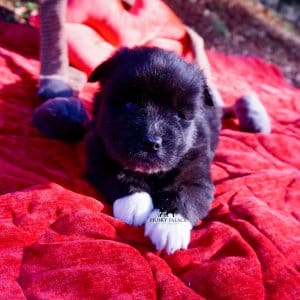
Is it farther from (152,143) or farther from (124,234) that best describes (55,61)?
(124,234)

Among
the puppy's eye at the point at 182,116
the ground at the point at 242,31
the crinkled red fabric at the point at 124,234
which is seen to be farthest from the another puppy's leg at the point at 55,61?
the ground at the point at 242,31

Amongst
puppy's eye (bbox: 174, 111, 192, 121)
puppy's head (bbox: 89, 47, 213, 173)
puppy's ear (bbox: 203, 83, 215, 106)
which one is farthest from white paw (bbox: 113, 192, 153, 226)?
puppy's ear (bbox: 203, 83, 215, 106)

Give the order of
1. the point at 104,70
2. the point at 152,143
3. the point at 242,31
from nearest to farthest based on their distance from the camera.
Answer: the point at 152,143
the point at 104,70
the point at 242,31

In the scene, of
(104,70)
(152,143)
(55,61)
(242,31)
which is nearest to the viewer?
(152,143)

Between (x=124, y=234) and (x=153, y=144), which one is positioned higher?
(x=153, y=144)

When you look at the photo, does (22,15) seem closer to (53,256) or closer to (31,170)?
(31,170)

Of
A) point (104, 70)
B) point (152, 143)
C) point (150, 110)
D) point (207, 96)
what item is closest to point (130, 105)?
point (150, 110)

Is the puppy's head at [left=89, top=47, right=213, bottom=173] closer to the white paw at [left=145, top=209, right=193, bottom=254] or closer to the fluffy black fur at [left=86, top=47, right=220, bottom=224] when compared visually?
the fluffy black fur at [left=86, top=47, right=220, bottom=224]
